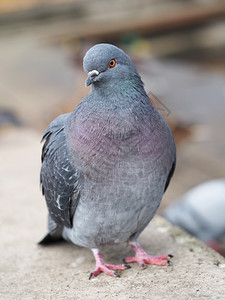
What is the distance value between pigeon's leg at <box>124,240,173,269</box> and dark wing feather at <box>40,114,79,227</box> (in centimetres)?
51

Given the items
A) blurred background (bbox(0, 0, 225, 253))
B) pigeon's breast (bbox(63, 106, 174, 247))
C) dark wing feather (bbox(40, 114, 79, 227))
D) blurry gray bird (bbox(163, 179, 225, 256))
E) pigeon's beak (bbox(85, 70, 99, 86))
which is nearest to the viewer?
pigeon's beak (bbox(85, 70, 99, 86))

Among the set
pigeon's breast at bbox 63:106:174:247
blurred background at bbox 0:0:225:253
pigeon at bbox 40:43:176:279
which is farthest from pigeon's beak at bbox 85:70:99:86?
blurred background at bbox 0:0:225:253

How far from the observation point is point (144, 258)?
319cm

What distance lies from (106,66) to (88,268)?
57.8 inches

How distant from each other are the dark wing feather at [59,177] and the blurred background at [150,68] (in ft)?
2.33

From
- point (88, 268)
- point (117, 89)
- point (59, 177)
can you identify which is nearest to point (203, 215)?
point (88, 268)

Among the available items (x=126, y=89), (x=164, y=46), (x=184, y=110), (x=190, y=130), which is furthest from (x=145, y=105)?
(x=164, y=46)

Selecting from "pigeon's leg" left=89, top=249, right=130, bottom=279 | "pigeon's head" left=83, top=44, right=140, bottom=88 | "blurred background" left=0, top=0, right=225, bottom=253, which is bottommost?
"pigeon's leg" left=89, top=249, right=130, bottom=279

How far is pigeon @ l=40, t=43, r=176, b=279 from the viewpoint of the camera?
2611 mm

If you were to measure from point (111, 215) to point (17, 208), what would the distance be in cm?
190

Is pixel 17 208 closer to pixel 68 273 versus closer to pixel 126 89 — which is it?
pixel 68 273

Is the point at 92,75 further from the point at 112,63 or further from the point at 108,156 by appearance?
the point at 108,156

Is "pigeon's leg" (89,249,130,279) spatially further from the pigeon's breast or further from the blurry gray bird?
the blurry gray bird

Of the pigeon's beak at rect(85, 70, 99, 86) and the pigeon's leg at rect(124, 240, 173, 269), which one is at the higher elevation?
the pigeon's beak at rect(85, 70, 99, 86)
